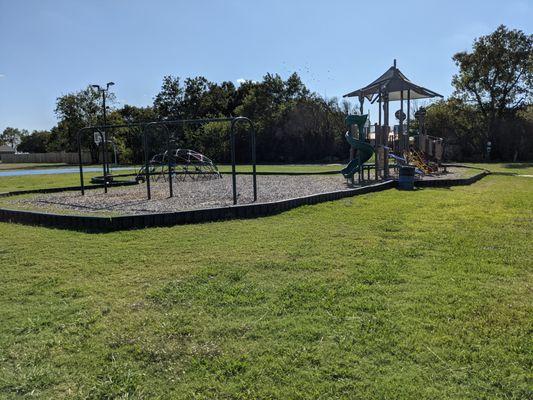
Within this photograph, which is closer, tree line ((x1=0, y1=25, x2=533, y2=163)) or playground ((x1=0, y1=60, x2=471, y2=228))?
playground ((x1=0, y1=60, x2=471, y2=228))

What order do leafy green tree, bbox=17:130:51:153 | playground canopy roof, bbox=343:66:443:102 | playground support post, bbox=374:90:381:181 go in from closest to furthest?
playground support post, bbox=374:90:381:181 → playground canopy roof, bbox=343:66:443:102 → leafy green tree, bbox=17:130:51:153

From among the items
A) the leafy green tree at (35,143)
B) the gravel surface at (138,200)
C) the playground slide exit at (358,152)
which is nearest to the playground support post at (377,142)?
the playground slide exit at (358,152)

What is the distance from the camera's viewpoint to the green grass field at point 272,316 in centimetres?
241

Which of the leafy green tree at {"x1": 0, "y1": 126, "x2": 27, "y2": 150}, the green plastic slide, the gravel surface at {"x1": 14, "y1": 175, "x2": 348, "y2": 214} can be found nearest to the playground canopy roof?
the green plastic slide

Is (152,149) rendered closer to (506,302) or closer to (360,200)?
(360,200)

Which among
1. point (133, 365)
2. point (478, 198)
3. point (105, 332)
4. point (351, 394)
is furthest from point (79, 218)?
point (478, 198)

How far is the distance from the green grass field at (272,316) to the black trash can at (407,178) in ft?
19.6

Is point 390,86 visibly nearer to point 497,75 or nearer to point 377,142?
point 377,142

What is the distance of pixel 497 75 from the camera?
93.1 feet

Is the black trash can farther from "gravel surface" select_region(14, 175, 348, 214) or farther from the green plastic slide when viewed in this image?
"gravel surface" select_region(14, 175, 348, 214)

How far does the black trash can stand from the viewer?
39.0ft

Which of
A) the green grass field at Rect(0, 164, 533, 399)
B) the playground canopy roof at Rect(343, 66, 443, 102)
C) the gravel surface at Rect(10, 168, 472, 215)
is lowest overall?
the green grass field at Rect(0, 164, 533, 399)

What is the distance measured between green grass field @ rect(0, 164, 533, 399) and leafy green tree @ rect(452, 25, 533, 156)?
2596 cm

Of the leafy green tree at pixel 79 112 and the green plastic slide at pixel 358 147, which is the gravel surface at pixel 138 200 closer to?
the green plastic slide at pixel 358 147
